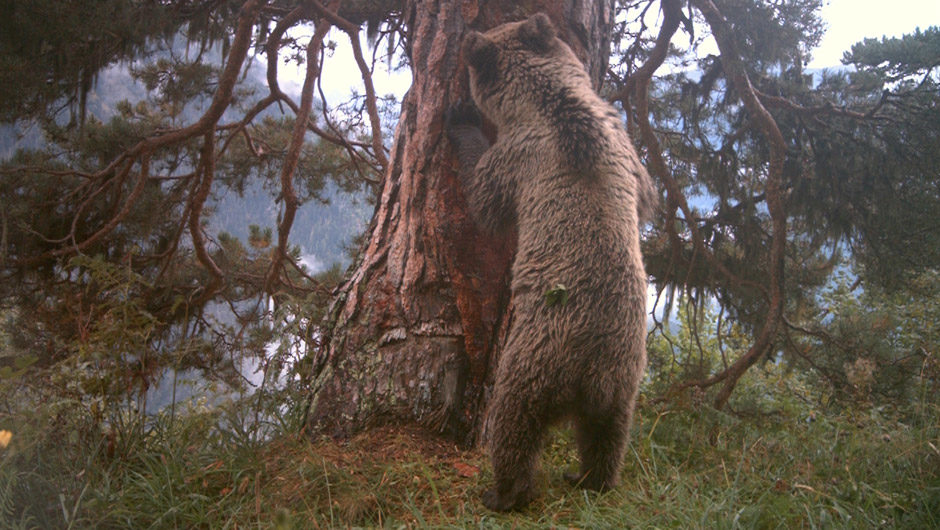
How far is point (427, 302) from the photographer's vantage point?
3.15 meters

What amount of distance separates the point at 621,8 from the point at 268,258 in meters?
4.67

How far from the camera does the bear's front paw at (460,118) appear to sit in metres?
3.23

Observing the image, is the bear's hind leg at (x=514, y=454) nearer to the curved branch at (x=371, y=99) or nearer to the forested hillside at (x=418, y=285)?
the forested hillside at (x=418, y=285)

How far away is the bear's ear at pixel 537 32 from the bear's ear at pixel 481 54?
0.19 m

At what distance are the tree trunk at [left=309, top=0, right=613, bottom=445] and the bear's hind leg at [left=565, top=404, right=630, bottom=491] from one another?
668mm

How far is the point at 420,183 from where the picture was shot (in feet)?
10.4

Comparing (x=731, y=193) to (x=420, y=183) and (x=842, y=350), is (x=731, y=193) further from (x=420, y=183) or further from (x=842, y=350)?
(x=420, y=183)

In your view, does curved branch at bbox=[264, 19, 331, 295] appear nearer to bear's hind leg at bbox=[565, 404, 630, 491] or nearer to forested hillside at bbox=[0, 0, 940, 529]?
forested hillside at bbox=[0, 0, 940, 529]

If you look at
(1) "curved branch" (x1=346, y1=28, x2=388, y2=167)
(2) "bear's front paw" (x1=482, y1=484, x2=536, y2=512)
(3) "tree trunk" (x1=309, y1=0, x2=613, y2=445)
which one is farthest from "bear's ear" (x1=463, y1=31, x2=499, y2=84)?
(1) "curved branch" (x1=346, y1=28, x2=388, y2=167)

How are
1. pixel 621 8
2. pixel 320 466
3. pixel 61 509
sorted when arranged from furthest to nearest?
pixel 621 8, pixel 320 466, pixel 61 509

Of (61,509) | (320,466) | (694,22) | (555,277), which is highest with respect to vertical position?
(694,22)

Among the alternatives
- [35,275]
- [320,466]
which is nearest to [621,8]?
[320,466]

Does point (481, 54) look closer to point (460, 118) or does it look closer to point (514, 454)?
point (460, 118)

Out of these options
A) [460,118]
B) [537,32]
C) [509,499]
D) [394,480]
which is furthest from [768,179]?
[394,480]
